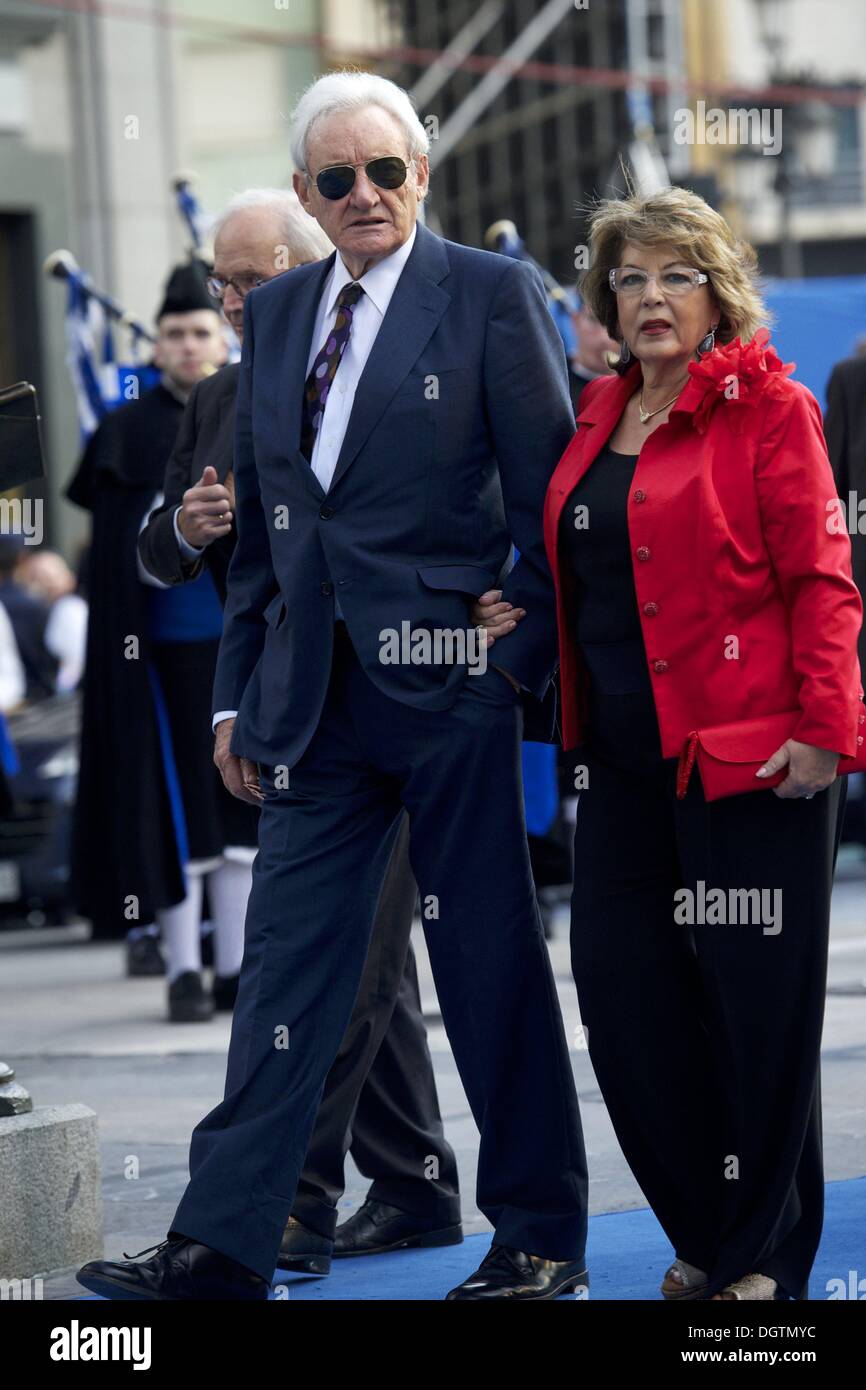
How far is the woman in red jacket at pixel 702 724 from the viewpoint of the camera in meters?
3.97

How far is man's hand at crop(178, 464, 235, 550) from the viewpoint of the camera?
16.5ft

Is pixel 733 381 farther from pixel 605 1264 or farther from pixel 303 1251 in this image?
pixel 303 1251

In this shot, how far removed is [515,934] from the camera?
423cm

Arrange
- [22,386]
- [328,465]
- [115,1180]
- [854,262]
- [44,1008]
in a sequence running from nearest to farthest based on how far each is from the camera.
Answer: [328,465]
[22,386]
[115,1180]
[44,1008]
[854,262]

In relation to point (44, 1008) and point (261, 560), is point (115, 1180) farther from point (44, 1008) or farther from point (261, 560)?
point (44, 1008)

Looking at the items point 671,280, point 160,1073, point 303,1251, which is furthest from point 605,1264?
point 160,1073

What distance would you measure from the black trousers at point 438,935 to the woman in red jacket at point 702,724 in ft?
0.39

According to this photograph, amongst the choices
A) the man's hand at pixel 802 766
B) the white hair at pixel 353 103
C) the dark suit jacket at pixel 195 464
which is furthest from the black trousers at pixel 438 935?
the dark suit jacket at pixel 195 464

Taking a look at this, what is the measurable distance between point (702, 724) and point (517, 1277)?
100 centimetres

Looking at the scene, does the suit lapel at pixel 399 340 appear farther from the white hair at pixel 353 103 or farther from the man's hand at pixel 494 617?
the man's hand at pixel 494 617

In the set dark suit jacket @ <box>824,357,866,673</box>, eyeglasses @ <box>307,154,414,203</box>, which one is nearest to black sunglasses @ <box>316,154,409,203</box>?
eyeglasses @ <box>307,154,414,203</box>

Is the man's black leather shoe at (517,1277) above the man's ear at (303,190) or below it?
below

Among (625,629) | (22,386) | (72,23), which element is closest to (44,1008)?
(22,386)

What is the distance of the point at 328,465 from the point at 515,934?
0.86m
